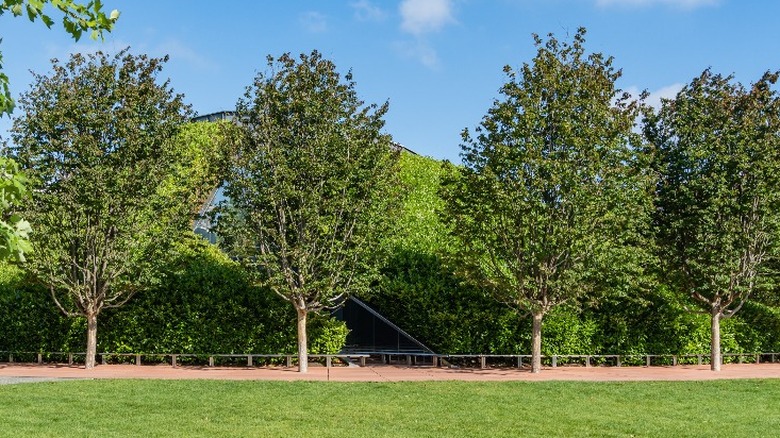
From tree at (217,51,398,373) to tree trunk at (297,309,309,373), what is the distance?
0.02 meters

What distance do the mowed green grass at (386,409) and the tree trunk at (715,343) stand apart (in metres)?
3.85

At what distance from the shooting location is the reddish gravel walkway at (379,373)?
54.6ft

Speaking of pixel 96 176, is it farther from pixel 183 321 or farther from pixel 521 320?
pixel 521 320

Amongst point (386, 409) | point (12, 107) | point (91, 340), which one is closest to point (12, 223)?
point (12, 107)

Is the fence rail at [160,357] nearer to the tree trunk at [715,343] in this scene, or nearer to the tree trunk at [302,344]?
the tree trunk at [302,344]

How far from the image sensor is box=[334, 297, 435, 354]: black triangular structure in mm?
20406

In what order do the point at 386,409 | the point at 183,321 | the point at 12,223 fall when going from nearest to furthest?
1. the point at 12,223
2. the point at 386,409
3. the point at 183,321

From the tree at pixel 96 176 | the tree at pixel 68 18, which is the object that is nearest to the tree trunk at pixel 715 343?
the tree at pixel 96 176

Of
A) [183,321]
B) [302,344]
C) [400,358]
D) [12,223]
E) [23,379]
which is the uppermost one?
[12,223]

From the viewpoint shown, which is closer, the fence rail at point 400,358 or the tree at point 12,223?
the tree at point 12,223

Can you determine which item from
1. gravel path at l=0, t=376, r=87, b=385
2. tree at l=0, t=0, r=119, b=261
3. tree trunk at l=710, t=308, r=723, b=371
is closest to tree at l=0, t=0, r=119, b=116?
tree at l=0, t=0, r=119, b=261

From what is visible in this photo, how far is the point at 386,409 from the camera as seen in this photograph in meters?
11.7

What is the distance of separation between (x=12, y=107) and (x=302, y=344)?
46.9ft

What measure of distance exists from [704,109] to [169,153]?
13478mm
